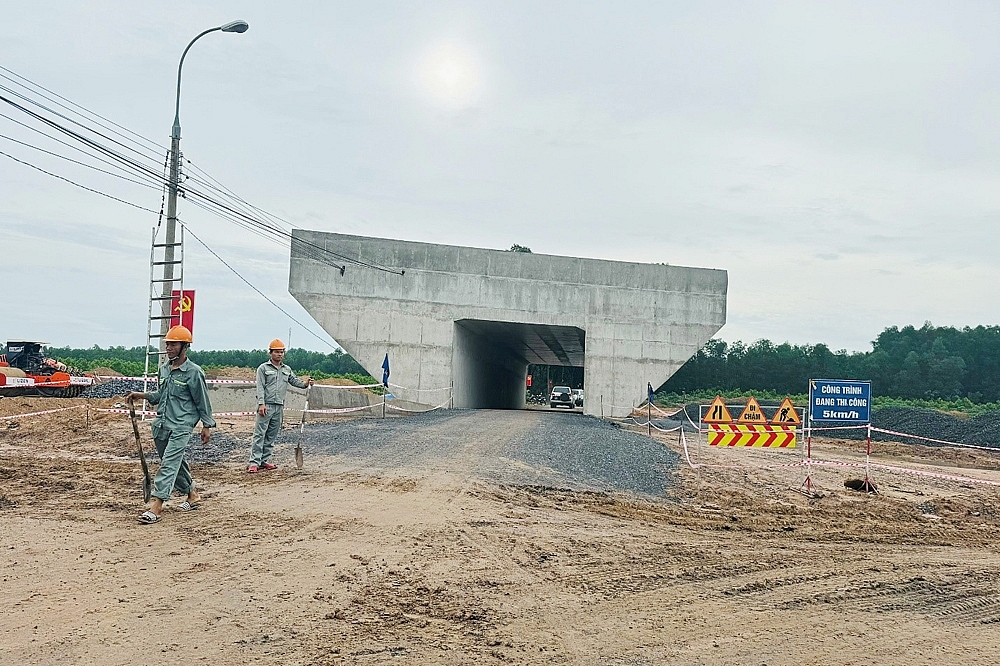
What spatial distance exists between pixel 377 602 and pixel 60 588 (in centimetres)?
220

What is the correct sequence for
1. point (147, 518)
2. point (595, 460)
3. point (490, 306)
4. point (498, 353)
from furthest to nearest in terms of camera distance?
1. point (498, 353)
2. point (490, 306)
3. point (595, 460)
4. point (147, 518)

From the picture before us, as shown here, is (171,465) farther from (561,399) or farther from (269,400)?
(561,399)

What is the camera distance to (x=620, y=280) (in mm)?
35500

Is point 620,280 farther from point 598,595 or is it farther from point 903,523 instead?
point 598,595

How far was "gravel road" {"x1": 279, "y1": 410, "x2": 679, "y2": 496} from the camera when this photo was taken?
1279cm

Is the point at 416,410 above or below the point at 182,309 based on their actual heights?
below

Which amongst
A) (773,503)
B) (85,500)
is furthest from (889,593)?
(85,500)

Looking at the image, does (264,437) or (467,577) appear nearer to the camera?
(467,577)

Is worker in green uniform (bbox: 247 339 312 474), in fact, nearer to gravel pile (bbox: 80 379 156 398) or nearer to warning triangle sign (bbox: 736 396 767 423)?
warning triangle sign (bbox: 736 396 767 423)

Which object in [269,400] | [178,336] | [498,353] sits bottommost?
[269,400]

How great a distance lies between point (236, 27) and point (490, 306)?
18065 mm

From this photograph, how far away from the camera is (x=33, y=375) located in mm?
35250

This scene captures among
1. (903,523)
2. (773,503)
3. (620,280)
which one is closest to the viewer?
(903,523)

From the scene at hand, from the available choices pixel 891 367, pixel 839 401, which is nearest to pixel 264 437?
pixel 839 401
